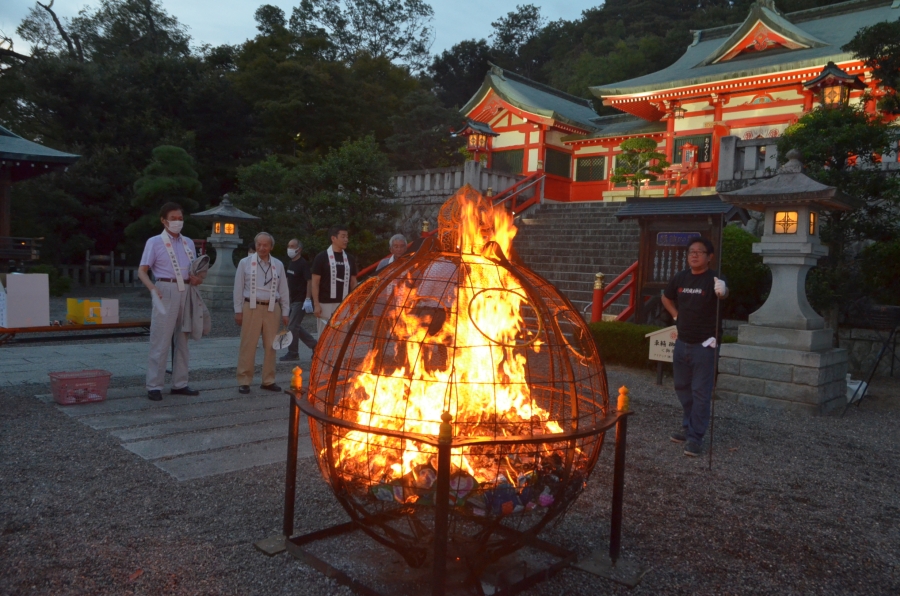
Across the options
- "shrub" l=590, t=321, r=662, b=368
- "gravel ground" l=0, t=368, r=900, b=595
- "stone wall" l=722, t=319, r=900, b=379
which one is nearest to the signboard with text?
"shrub" l=590, t=321, r=662, b=368

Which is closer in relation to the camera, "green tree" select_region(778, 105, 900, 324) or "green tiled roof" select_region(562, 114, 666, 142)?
"green tree" select_region(778, 105, 900, 324)

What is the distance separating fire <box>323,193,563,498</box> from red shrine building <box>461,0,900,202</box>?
1179 centimetres

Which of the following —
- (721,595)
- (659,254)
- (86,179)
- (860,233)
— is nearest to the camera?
(721,595)

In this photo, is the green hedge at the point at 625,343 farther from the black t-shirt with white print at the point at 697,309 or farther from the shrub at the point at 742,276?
the black t-shirt with white print at the point at 697,309

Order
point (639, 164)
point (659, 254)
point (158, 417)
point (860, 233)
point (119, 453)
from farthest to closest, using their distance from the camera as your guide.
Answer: point (639, 164)
point (659, 254)
point (860, 233)
point (158, 417)
point (119, 453)

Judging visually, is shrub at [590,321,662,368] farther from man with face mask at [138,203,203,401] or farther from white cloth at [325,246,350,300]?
man with face mask at [138,203,203,401]

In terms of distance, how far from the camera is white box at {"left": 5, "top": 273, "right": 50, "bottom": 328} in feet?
22.5

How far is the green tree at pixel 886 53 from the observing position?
9000 mm

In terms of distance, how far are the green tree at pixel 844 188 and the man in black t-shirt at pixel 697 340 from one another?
4804 mm

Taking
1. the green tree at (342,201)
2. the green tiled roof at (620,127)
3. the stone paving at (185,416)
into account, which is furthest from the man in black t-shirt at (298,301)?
the green tiled roof at (620,127)

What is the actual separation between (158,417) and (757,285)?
9.08 metres

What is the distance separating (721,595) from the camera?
2.95 m

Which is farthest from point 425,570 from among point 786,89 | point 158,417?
point 786,89

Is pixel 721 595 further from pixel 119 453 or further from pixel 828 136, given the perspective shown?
pixel 828 136
